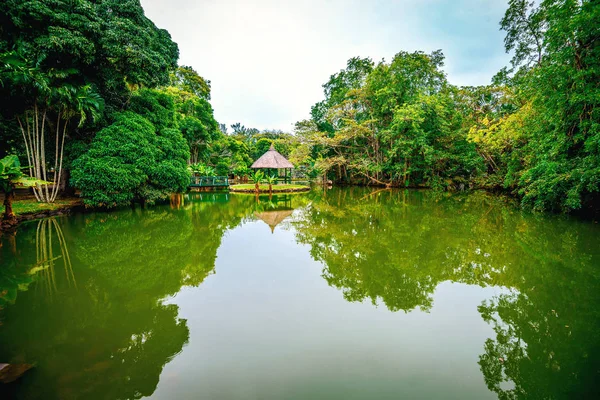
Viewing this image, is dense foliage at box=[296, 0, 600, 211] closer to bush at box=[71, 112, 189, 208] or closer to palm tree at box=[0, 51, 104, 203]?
bush at box=[71, 112, 189, 208]

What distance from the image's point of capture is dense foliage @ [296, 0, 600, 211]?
7.90m

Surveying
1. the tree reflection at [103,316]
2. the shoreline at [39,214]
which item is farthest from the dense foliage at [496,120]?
the shoreline at [39,214]

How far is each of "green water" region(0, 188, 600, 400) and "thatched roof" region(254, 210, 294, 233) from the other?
251 centimetres

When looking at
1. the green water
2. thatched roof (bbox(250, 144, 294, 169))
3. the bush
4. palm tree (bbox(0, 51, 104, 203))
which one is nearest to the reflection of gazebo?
thatched roof (bbox(250, 144, 294, 169))

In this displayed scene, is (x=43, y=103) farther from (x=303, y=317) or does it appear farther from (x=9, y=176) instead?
(x=303, y=317)

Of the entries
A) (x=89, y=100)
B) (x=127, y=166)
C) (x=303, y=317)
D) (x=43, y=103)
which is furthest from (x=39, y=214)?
(x=303, y=317)

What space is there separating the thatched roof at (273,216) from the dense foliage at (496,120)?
801cm

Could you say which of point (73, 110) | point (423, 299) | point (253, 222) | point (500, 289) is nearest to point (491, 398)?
point (423, 299)

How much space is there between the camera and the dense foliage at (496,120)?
790 cm

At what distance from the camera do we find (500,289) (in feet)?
13.0

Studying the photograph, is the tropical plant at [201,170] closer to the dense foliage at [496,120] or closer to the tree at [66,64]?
the dense foliage at [496,120]

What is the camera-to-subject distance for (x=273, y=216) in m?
10.3

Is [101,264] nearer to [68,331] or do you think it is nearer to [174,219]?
[68,331]

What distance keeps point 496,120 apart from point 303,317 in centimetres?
1727
